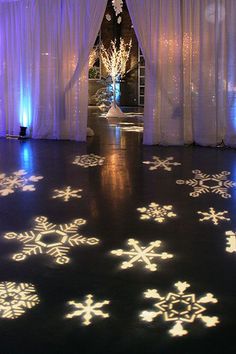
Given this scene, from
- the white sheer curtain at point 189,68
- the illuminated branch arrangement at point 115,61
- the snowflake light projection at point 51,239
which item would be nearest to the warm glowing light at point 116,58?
the illuminated branch arrangement at point 115,61

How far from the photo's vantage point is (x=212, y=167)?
5273 millimetres

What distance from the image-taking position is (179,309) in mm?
2059

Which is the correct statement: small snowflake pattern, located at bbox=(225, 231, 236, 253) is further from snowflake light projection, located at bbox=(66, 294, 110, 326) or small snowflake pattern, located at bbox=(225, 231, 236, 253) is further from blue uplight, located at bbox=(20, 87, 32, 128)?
blue uplight, located at bbox=(20, 87, 32, 128)

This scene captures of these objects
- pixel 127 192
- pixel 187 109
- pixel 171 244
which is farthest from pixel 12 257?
pixel 187 109

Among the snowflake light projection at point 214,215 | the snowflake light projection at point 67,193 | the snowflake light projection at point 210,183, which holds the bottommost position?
the snowflake light projection at point 214,215

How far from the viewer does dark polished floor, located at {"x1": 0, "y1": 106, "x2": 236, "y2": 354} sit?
185 centimetres

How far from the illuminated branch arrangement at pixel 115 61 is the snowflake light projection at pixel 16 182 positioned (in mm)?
7899

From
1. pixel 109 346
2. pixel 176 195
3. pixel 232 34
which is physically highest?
pixel 232 34

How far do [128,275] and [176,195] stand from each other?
174cm

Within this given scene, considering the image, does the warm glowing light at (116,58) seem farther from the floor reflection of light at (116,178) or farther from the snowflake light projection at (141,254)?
the snowflake light projection at (141,254)

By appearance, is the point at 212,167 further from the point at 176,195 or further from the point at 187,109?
the point at 187,109

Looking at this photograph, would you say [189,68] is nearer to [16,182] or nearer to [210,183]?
[210,183]

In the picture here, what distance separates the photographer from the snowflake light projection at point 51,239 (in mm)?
2735

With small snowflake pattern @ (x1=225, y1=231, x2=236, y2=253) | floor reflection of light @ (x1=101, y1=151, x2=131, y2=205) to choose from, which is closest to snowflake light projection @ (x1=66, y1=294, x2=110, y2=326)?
small snowflake pattern @ (x1=225, y1=231, x2=236, y2=253)
